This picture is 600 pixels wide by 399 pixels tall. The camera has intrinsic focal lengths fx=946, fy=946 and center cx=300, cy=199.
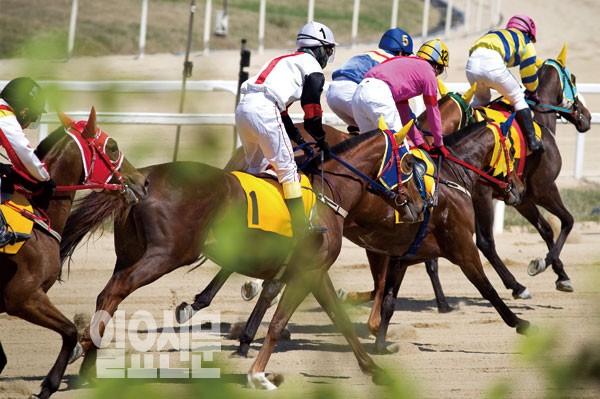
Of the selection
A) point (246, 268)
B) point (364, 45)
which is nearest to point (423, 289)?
point (246, 268)

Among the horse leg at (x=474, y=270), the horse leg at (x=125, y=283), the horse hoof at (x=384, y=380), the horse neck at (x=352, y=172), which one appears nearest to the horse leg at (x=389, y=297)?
the horse leg at (x=474, y=270)

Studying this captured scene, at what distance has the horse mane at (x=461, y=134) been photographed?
698 cm

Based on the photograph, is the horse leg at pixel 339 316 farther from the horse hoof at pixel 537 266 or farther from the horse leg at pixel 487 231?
the horse hoof at pixel 537 266

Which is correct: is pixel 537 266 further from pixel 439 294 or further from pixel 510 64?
pixel 510 64

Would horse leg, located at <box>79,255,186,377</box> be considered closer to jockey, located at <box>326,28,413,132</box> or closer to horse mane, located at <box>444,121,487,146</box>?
horse mane, located at <box>444,121,487,146</box>

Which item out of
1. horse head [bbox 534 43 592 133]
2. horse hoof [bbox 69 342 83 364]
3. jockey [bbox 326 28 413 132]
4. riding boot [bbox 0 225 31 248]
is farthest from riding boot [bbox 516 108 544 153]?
riding boot [bbox 0 225 31 248]

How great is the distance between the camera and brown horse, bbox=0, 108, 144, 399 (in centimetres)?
451

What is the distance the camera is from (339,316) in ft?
9.05

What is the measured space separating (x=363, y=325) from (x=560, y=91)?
3.33 metres

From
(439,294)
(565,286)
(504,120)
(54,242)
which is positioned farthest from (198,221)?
(565,286)

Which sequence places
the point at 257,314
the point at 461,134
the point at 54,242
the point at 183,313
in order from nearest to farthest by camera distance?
the point at 54,242 < the point at 257,314 < the point at 183,313 < the point at 461,134

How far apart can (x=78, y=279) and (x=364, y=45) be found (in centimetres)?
1483

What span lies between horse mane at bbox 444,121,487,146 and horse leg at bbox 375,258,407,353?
3.51 feet

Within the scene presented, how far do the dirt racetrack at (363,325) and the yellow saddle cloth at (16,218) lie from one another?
0.76m
